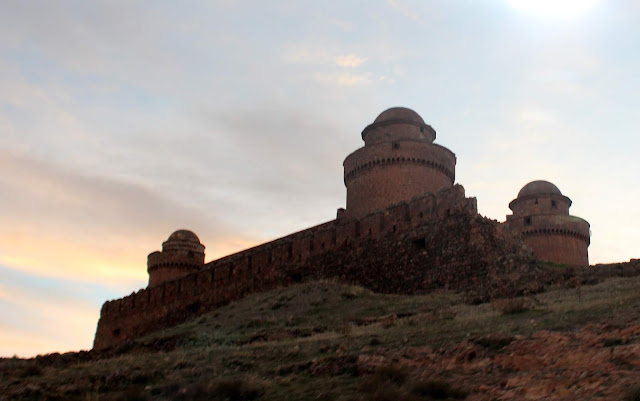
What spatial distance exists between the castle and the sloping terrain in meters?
5.72

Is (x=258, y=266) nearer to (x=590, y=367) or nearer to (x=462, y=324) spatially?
(x=462, y=324)

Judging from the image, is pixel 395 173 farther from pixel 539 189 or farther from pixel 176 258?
pixel 176 258

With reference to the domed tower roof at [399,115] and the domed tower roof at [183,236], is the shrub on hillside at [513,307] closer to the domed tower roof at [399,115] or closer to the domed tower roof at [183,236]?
the domed tower roof at [399,115]

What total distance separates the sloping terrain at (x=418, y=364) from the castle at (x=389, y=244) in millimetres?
5717

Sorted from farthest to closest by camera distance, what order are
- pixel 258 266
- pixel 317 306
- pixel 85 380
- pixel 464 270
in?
pixel 258 266 → pixel 464 270 → pixel 317 306 → pixel 85 380

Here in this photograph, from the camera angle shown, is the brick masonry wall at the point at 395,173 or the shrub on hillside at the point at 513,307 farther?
the brick masonry wall at the point at 395,173

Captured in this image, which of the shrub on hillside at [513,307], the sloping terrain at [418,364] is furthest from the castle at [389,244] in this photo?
the sloping terrain at [418,364]

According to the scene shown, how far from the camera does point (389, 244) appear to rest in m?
21.0

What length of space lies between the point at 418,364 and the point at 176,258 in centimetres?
2928

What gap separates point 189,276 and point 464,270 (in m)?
15.0

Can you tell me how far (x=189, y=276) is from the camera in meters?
29.7

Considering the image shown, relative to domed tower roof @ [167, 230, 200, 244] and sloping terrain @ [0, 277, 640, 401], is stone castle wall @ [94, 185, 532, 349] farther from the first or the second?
domed tower roof @ [167, 230, 200, 244]

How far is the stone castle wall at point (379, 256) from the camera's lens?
18.6m

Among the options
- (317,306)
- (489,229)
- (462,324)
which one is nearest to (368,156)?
(489,229)
